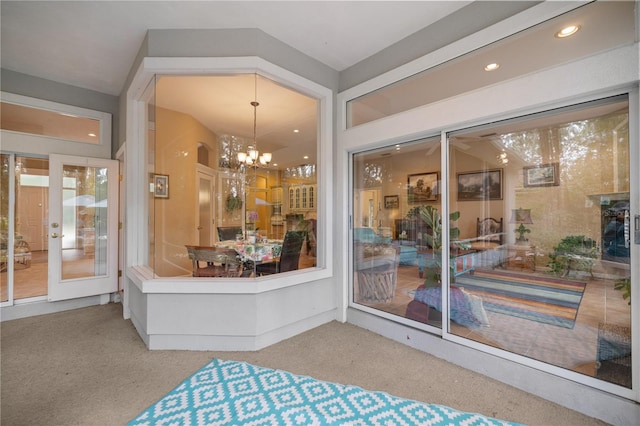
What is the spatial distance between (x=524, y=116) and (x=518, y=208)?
74cm

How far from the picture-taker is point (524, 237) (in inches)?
89.4

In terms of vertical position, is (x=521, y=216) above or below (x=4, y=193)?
below

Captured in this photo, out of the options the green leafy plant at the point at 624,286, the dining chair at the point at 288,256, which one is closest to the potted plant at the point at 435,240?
the green leafy plant at the point at 624,286

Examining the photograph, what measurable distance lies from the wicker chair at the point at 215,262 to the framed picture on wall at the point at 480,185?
230cm

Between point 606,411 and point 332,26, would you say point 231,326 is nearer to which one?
point 606,411

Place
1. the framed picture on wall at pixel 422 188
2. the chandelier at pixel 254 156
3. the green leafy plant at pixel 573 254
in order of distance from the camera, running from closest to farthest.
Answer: the green leafy plant at pixel 573 254, the framed picture on wall at pixel 422 188, the chandelier at pixel 254 156

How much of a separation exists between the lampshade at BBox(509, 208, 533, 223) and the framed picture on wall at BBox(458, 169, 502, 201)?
18 cm

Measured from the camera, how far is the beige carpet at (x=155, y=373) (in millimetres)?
1756

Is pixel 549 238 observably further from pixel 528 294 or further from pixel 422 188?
pixel 422 188

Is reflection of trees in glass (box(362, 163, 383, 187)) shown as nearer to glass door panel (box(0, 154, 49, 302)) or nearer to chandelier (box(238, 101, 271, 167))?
chandelier (box(238, 101, 271, 167))

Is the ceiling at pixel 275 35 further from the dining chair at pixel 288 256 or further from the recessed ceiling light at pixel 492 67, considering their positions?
the dining chair at pixel 288 256

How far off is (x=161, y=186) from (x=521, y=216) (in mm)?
4286

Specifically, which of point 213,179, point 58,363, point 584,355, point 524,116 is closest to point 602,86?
point 524,116

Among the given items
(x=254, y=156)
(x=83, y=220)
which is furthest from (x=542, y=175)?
(x=83, y=220)
